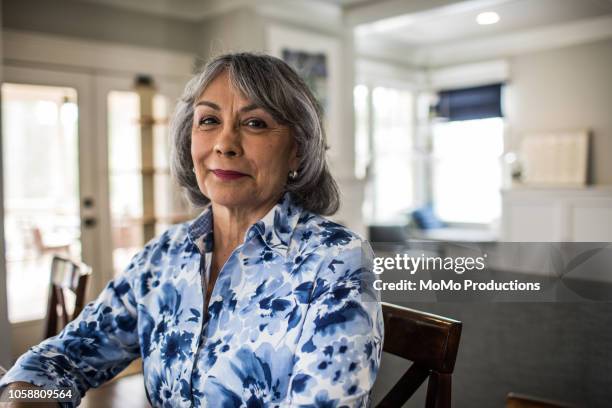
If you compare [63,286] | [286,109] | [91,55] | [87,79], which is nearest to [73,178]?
[87,79]

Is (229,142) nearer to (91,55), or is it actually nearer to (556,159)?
(91,55)

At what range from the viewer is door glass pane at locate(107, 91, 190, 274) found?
4078 mm

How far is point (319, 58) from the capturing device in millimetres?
4680

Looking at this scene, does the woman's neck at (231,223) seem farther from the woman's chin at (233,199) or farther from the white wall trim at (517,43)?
the white wall trim at (517,43)

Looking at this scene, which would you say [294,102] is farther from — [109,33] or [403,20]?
[403,20]

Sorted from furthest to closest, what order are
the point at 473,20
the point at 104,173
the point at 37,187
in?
the point at 473,20, the point at 104,173, the point at 37,187

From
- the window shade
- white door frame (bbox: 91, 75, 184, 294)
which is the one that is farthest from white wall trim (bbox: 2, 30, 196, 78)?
the window shade

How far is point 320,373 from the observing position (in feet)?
2.77

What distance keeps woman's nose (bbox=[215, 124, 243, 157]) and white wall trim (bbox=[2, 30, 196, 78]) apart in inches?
121

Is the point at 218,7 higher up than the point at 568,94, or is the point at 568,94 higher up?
the point at 218,7

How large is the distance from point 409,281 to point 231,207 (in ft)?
1.85

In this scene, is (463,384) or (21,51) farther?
(21,51)

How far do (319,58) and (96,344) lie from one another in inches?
154

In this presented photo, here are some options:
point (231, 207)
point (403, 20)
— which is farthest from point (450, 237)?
point (231, 207)
